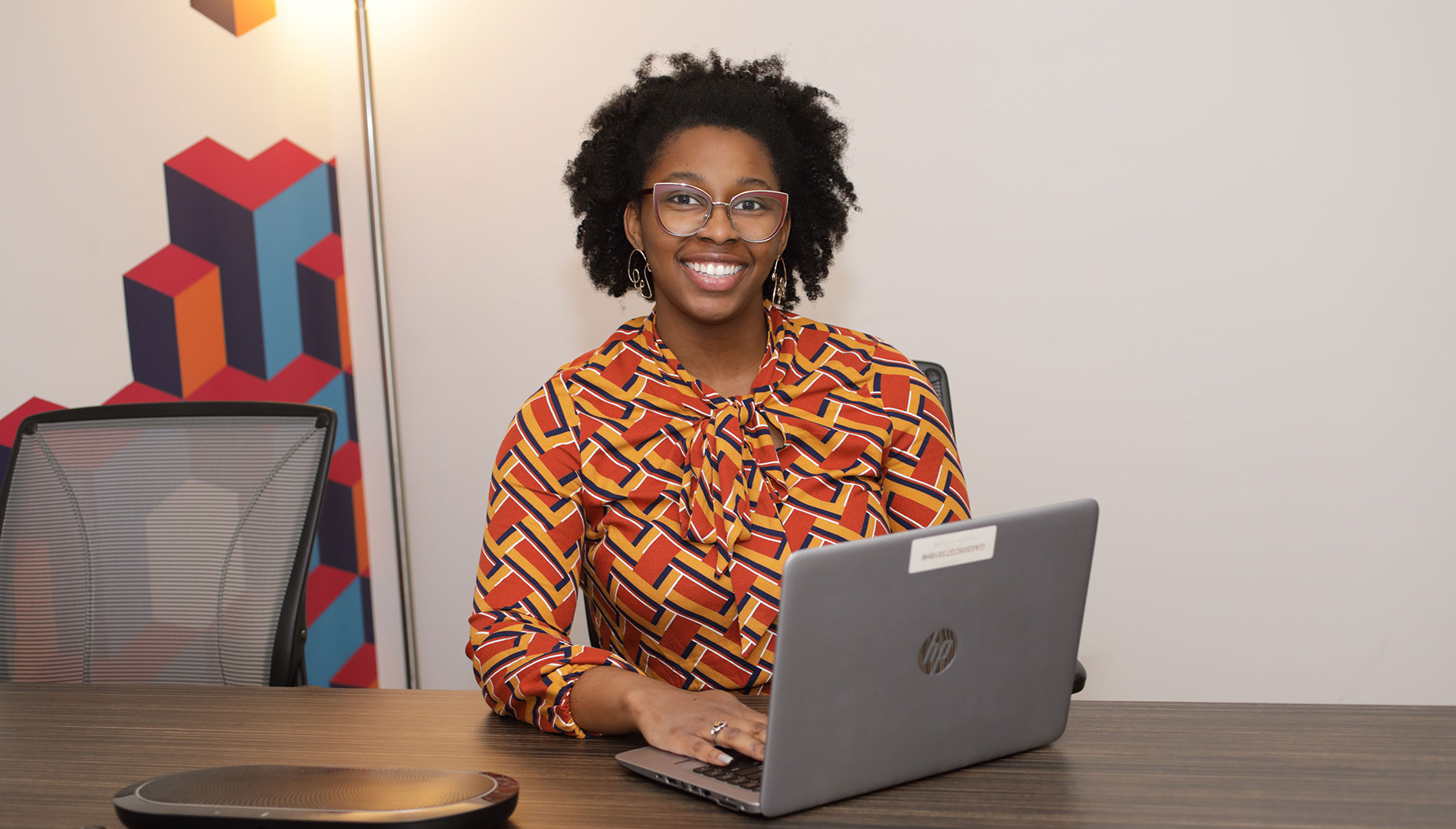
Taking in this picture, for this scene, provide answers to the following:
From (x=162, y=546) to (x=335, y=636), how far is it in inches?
54.0

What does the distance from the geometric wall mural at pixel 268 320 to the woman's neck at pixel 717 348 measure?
55.4 inches

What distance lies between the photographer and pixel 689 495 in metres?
1.47

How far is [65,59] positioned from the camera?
7.57 feet

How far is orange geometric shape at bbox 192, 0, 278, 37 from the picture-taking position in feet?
8.82

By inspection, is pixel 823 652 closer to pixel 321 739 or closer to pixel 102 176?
pixel 321 739

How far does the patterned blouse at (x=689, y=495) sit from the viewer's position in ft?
4.60

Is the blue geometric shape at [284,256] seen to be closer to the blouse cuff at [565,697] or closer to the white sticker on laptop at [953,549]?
the blouse cuff at [565,697]

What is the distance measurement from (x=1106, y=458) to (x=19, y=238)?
2.38m

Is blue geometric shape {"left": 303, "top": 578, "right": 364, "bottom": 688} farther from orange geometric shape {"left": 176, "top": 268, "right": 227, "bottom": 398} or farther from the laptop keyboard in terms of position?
the laptop keyboard

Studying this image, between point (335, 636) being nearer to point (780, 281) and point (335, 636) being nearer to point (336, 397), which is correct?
point (336, 397)

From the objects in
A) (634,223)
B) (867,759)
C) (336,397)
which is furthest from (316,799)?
(336,397)

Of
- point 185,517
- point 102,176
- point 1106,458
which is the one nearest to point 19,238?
point 102,176

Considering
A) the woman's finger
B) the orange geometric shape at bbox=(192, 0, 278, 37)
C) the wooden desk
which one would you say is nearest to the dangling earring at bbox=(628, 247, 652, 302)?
the wooden desk

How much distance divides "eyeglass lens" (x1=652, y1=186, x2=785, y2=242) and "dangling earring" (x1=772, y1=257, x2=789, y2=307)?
0.74 feet
